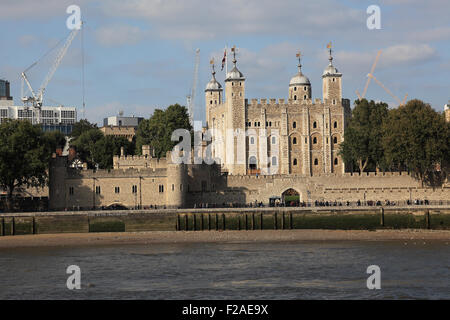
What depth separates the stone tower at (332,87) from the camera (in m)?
110

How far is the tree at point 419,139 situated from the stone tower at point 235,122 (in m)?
26.3

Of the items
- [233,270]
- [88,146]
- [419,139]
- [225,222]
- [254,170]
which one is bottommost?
[233,270]

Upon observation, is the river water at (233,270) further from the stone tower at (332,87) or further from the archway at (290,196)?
the stone tower at (332,87)

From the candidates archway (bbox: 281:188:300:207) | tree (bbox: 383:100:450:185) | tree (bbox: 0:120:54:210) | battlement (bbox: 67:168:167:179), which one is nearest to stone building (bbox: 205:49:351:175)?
archway (bbox: 281:188:300:207)

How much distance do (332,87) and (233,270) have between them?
63503 mm

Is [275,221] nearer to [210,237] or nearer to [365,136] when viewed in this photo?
[210,237]

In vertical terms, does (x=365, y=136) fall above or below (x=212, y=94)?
below

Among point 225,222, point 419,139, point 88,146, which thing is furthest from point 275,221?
point 88,146

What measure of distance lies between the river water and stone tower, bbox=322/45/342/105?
47.6 metres

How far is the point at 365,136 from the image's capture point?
94500mm

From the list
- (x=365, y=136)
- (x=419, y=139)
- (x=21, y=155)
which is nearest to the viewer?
(x=21, y=155)

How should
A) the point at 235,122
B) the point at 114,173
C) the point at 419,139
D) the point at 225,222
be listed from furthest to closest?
the point at 235,122 < the point at 419,139 < the point at 114,173 < the point at 225,222

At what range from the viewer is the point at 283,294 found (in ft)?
141
